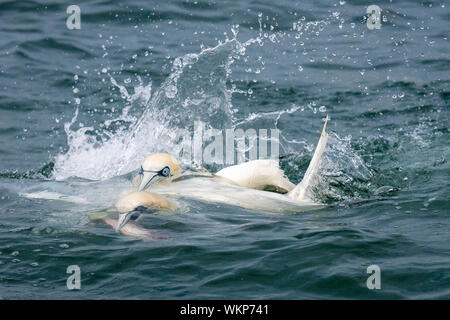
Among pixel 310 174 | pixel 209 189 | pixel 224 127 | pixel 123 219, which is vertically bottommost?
pixel 123 219

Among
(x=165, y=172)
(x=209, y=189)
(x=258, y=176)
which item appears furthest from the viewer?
(x=258, y=176)

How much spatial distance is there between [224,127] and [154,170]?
2.88 metres

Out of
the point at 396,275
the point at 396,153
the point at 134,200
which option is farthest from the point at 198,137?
the point at 396,275

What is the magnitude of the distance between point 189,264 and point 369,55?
7.55 m

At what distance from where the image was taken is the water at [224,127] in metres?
4.98

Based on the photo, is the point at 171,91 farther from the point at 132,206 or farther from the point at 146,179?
the point at 132,206

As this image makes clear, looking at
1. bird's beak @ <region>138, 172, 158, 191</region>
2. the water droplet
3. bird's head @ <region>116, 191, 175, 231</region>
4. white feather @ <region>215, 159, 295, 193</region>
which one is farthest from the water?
white feather @ <region>215, 159, 295, 193</region>

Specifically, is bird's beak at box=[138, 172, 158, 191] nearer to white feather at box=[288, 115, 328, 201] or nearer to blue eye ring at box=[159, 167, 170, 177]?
blue eye ring at box=[159, 167, 170, 177]

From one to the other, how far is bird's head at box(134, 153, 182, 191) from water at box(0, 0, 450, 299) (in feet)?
1.12

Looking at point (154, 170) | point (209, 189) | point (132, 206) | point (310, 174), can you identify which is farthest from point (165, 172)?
point (310, 174)

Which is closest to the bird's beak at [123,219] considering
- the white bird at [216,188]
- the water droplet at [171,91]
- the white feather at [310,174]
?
the white bird at [216,188]

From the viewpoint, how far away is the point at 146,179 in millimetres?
6504

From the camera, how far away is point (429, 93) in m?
10.4
